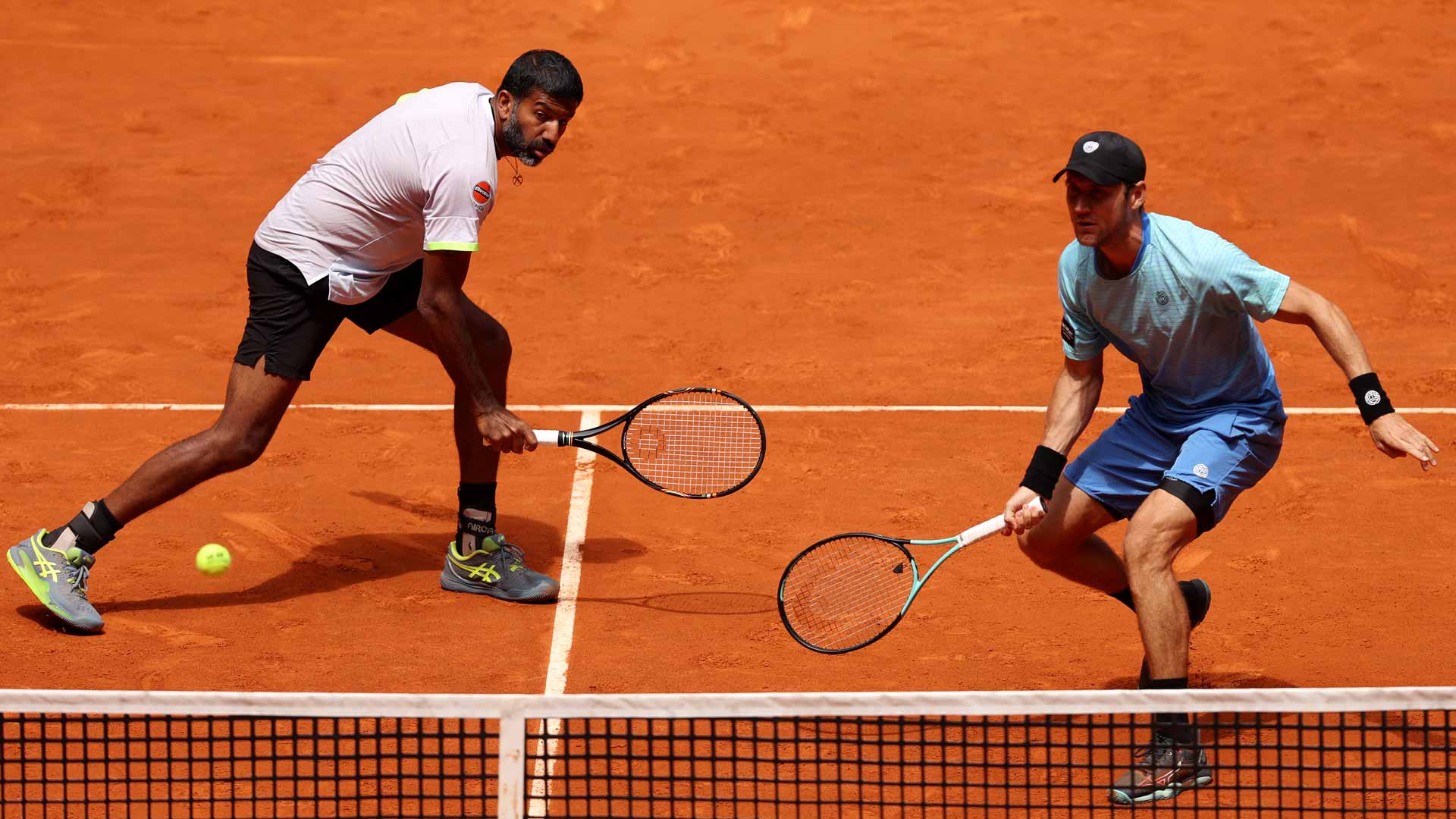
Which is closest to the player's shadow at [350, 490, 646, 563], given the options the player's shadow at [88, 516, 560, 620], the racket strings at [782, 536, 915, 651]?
the player's shadow at [88, 516, 560, 620]

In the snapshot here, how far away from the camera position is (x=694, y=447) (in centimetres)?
709

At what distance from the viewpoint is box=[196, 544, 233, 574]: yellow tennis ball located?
6102mm

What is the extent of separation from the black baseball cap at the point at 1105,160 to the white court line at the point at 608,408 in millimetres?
3596

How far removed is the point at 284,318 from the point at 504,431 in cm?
89

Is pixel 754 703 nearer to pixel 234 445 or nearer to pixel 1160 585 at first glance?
pixel 1160 585

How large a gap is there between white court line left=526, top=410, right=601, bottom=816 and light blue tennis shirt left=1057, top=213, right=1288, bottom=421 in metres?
1.99

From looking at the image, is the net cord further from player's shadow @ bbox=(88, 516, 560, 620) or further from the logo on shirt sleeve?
player's shadow @ bbox=(88, 516, 560, 620)

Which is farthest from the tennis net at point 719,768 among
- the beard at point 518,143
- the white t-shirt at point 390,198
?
the beard at point 518,143

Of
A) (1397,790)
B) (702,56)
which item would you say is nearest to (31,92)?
(702,56)

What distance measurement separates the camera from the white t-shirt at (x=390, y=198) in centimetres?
549

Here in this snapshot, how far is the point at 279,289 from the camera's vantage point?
5.85 m

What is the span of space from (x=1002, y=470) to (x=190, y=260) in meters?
5.54

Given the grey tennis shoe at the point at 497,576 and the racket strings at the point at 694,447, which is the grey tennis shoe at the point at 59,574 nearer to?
the grey tennis shoe at the point at 497,576

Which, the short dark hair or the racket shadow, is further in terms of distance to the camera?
the racket shadow
